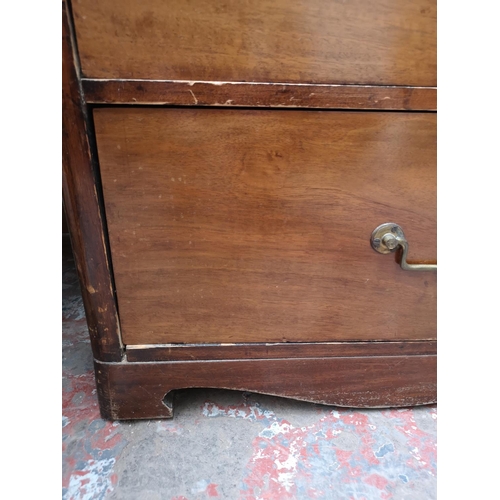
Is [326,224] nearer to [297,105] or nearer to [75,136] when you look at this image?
[297,105]

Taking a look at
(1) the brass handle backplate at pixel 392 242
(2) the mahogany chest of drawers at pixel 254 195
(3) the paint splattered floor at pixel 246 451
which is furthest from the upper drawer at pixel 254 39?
(3) the paint splattered floor at pixel 246 451

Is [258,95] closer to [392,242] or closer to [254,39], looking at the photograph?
[254,39]

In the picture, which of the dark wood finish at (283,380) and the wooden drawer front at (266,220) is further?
the dark wood finish at (283,380)

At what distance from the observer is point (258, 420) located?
1.92ft

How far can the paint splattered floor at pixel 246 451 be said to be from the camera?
48 centimetres

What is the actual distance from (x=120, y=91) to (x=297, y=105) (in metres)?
0.20

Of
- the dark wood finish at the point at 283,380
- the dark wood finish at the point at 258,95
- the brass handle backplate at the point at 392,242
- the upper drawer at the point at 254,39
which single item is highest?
the upper drawer at the point at 254,39

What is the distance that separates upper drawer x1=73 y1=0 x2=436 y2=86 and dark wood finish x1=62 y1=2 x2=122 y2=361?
1.1 inches

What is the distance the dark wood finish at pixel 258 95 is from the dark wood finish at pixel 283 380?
35 centimetres

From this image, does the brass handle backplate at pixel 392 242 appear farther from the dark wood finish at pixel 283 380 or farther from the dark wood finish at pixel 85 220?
the dark wood finish at pixel 85 220

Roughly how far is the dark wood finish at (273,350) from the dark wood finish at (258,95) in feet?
1.07

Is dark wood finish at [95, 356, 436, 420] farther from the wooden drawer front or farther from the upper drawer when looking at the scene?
the upper drawer

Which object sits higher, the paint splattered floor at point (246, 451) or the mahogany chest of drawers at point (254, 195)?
the mahogany chest of drawers at point (254, 195)

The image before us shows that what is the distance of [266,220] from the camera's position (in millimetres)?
483
